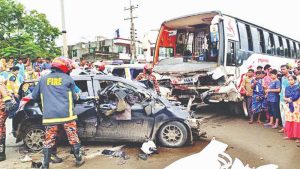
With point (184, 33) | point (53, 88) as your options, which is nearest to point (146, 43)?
point (184, 33)

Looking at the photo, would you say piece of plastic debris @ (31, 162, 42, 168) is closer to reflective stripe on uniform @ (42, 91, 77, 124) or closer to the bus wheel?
reflective stripe on uniform @ (42, 91, 77, 124)

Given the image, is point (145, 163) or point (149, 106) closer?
point (145, 163)

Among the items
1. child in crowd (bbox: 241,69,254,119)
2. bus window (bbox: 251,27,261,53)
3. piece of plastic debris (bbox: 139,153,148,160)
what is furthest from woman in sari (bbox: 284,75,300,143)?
bus window (bbox: 251,27,261,53)

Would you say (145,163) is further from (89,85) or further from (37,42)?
(37,42)

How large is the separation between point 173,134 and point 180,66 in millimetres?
3660

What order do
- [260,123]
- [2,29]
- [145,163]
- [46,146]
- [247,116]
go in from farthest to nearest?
[2,29] < [247,116] < [260,123] < [145,163] < [46,146]

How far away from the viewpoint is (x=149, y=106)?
612 cm

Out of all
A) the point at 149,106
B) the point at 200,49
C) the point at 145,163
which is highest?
the point at 200,49

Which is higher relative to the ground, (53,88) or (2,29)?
(2,29)

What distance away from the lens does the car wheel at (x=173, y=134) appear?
6.14m

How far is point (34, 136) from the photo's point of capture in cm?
609

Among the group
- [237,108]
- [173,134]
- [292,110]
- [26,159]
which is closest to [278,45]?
[237,108]

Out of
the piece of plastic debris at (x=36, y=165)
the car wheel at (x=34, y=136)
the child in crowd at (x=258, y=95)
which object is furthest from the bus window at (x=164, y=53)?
the piece of plastic debris at (x=36, y=165)

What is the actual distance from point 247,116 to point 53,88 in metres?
6.19
